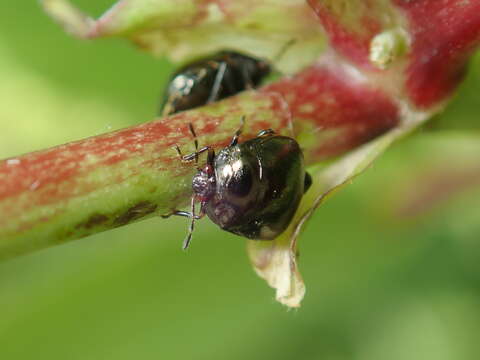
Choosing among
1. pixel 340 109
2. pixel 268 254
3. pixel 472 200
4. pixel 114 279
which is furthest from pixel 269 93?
pixel 472 200

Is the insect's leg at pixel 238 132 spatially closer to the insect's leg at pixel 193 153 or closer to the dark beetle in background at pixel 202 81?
the insect's leg at pixel 193 153

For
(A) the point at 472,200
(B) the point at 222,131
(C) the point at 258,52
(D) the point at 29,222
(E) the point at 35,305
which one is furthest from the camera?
(A) the point at 472,200

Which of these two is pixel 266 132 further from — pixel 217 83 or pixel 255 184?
pixel 217 83

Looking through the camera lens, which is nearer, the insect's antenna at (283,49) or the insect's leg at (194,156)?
the insect's leg at (194,156)

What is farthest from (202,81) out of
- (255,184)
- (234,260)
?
(234,260)

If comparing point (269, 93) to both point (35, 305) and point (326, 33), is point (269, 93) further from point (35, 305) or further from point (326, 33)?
point (35, 305)

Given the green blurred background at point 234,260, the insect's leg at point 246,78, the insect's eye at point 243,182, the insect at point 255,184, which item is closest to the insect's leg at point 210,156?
the insect at point 255,184

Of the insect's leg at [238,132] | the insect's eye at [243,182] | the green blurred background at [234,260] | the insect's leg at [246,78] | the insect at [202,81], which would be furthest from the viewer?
the green blurred background at [234,260]

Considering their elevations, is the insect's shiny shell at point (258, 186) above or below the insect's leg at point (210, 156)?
below
